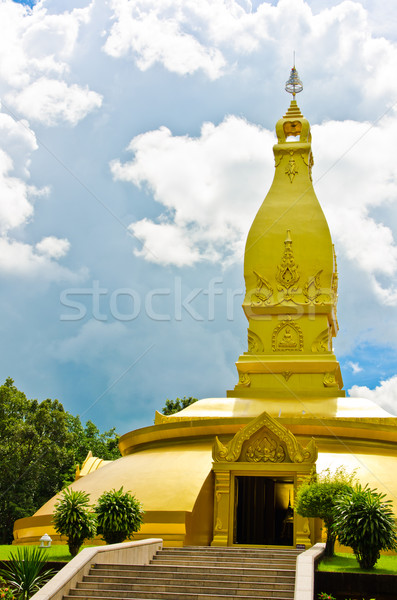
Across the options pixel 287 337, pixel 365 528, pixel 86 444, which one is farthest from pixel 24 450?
pixel 365 528

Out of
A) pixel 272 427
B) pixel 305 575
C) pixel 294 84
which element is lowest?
pixel 305 575

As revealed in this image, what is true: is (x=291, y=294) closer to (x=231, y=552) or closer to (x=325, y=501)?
(x=325, y=501)

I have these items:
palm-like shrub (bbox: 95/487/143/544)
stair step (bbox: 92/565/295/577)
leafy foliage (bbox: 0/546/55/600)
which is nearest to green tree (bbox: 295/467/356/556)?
stair step (bbox: 92/565/295/577)

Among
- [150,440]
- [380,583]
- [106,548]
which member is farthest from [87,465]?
[380,583]

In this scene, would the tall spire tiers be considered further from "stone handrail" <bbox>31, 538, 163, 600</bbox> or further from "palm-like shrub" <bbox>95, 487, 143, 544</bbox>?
"stone handrail" <bbox>31, 538, 163, 600</bbox>

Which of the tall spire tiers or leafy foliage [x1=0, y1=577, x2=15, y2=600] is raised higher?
the tall spire tiers

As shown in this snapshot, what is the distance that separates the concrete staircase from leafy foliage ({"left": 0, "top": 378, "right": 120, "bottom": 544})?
19887mm

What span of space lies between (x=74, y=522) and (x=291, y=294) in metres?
13.7

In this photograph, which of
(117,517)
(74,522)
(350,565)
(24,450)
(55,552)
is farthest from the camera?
(24,450)

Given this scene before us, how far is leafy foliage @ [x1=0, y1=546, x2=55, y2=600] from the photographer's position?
12547mm

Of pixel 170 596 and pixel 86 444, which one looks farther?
pixel 86 444

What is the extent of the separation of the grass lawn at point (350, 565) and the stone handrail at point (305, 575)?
0.34 meters

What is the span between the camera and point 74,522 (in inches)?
585

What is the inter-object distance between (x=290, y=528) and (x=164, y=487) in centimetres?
477
